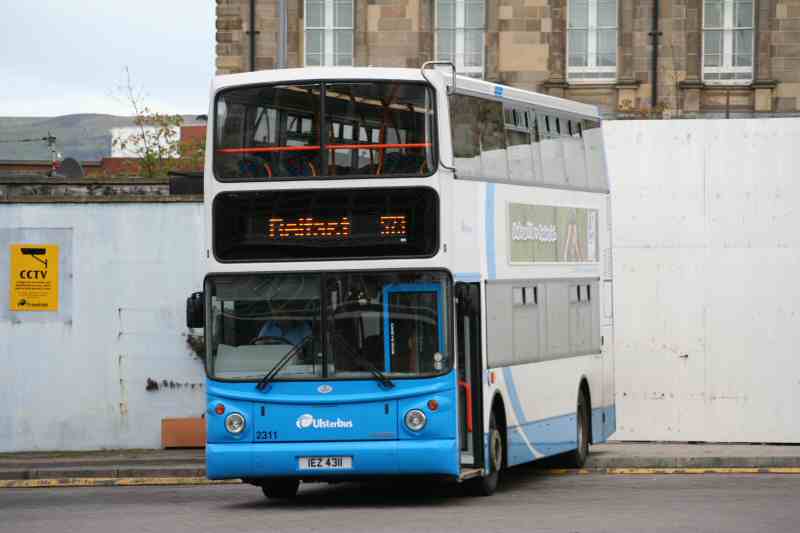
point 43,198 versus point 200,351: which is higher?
point 43,198

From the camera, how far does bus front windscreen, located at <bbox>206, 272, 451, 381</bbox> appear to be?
17.6 meters

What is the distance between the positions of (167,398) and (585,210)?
24.6 ft

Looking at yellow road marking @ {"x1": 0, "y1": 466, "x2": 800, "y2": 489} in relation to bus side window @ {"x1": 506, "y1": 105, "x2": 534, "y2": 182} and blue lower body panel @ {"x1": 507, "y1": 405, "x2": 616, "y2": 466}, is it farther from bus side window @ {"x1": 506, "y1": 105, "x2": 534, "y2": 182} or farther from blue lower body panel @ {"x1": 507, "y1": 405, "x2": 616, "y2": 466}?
bus side window @ {"x1": 506, "y1": 105, "x2": 534, "y2": 182}

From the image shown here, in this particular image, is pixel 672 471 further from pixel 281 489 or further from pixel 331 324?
pixel 331 324

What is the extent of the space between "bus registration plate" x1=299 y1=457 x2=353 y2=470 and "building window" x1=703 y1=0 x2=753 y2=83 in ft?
86.6

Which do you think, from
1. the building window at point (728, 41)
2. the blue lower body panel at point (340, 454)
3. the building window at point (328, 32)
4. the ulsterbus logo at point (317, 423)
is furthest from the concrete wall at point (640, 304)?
the building window at point (728, 41)

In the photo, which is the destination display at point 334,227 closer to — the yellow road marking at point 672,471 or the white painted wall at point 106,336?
the yellow road marking at point 672,471

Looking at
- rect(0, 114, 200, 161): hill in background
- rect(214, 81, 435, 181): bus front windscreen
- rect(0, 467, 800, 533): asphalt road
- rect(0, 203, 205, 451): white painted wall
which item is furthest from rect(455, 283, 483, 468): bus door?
rect(0, 114, 200, 161): hill in background

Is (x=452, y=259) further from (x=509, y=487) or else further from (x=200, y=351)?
(x=200, y=351)

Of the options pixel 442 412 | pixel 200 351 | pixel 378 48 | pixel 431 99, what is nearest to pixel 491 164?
Answer: pixel 431 99

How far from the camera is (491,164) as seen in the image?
62.7 ft

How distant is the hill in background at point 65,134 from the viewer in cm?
8481

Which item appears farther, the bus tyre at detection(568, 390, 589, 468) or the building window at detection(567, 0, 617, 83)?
the building window at detection(567, 0, 617, 83)

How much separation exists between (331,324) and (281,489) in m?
2.54
